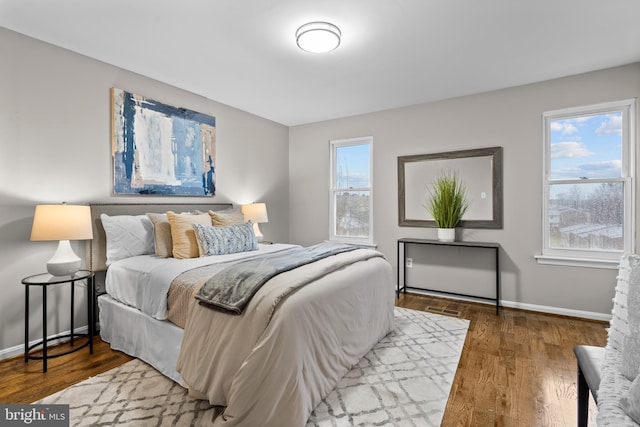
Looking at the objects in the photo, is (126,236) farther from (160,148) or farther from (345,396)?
(345,396)

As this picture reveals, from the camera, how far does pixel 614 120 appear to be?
3.13 meters

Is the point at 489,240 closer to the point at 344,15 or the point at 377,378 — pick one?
the point at 377,378

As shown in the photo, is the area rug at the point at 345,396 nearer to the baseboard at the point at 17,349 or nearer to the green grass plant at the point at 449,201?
the baseboard at the point at 17,349

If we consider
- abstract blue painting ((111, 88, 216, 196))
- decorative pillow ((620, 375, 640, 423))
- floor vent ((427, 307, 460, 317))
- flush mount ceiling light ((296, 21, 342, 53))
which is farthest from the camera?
floor vent ((427, 307, 460, 317))

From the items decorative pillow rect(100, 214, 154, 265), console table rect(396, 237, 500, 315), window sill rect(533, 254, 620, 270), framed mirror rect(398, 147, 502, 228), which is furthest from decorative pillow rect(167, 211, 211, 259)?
window sill rect(533, 254, 620, 270)

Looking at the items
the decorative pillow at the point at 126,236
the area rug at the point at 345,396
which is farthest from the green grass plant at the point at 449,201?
the decorative pillow at the point at 126,236

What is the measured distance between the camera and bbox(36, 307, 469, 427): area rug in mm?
1680

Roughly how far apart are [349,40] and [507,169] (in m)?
2.36

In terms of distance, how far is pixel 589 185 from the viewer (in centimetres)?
324

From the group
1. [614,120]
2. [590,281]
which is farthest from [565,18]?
[590,281]

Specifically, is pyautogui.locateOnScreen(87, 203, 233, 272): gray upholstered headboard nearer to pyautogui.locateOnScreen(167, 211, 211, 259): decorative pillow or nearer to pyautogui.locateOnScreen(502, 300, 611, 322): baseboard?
pyautogui.locateOnScreen(167, 211, 211, 259): decorative pillow

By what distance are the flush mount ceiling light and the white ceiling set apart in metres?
0.06

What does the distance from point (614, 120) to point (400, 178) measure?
2.22 meters

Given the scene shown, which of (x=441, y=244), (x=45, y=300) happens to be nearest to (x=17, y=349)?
(x=45, y=300)
